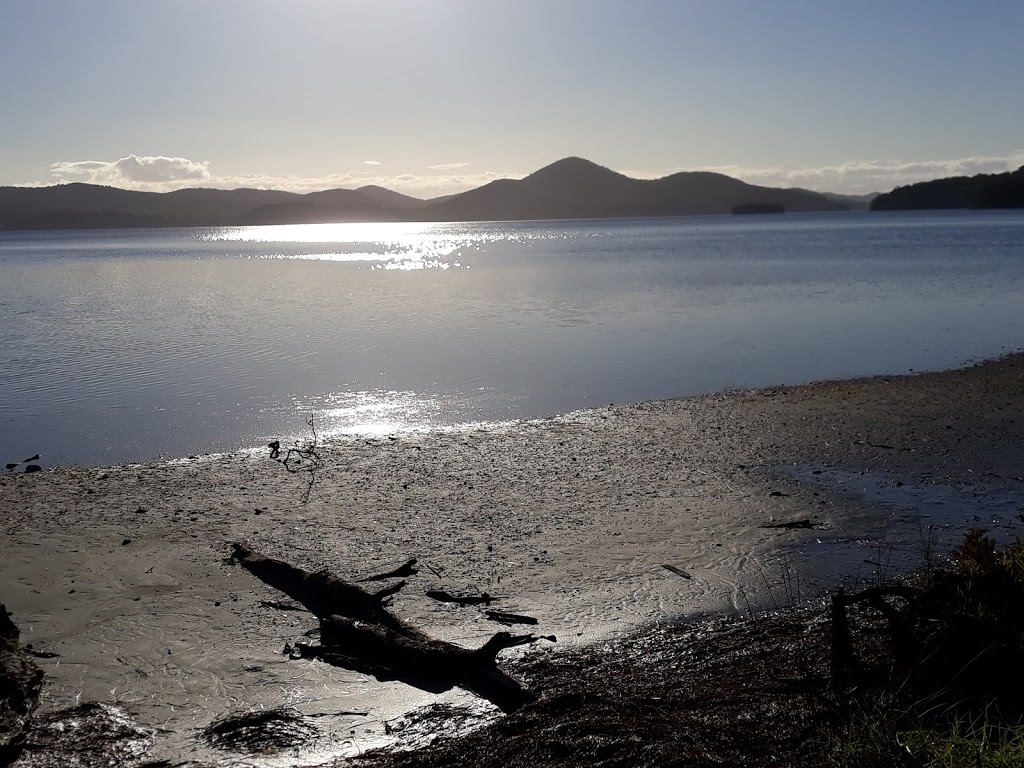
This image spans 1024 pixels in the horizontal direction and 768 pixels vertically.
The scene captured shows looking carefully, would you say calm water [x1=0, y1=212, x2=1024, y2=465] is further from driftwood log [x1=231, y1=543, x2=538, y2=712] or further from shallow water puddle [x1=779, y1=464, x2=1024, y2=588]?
driftwood log [x1=231, y1=543, x2=538, y2=712]

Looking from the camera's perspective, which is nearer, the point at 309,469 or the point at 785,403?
the point at 309,469

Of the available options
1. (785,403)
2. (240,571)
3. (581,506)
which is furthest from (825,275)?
(240,571)

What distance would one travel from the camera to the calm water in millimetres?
16141

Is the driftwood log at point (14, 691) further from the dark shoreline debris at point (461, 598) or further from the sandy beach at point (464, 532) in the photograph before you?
the dark shoreline debris at point (461, 598)

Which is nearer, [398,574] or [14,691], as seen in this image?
[14,691]

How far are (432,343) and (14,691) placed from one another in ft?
66.1

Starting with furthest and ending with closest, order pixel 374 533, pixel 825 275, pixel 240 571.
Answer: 1. pixel 825 275
2. pixel 374 533
3. pixel 240 571

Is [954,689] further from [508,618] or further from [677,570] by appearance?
[677,570]

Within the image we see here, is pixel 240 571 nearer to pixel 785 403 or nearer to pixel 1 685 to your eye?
pixel 1 685

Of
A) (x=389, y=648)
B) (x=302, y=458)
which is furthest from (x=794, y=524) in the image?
(x=302, y=458)

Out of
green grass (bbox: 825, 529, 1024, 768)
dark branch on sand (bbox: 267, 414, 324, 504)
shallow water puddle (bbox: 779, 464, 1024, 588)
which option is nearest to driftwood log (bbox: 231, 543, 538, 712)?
green grass (bbox: 825, 529, 1024, 768)

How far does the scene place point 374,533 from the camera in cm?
931

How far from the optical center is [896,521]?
946 centimetres

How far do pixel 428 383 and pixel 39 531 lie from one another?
10291 mm
